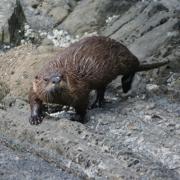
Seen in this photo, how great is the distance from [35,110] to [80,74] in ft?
1.83

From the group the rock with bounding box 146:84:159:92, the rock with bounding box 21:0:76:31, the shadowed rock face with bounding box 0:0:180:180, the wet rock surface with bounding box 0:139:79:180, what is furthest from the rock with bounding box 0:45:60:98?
the wet rock surface with bounding box 0:139:79:180

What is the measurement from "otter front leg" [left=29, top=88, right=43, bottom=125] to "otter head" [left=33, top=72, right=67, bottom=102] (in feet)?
0.29

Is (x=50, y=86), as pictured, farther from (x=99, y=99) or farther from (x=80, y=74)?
(x=99, y=99)

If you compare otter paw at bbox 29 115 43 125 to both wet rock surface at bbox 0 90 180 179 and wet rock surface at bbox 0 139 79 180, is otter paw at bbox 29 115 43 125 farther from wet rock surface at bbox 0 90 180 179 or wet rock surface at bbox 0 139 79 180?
wet rock surface at bbox 0 139 79 180

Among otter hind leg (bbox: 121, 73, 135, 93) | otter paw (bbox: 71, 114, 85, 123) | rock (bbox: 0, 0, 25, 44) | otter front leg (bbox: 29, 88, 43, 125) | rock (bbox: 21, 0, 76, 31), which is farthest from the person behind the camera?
rock (bbox: 21, 0, 76, 31)

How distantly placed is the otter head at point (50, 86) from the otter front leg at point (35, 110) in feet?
0.29

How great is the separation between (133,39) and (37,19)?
1.69 m

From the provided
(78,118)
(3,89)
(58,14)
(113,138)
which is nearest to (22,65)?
(3,89)

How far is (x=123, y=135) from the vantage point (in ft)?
18.3

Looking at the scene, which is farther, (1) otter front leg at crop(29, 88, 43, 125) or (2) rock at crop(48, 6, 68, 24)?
(2) rock at crop(48, 6, 68, 24)

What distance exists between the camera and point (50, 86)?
5551mm

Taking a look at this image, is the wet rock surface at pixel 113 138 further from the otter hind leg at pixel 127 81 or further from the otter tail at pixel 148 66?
the otter tail at pixel 148 66

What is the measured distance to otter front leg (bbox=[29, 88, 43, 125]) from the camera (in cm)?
564

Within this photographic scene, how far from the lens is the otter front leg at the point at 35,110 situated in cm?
564
